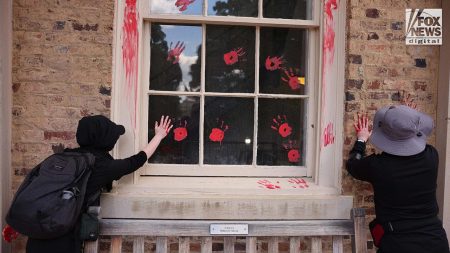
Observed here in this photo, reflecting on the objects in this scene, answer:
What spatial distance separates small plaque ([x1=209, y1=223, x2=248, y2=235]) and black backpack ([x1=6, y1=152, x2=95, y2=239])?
0.88m

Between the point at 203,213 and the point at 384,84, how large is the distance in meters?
1.66

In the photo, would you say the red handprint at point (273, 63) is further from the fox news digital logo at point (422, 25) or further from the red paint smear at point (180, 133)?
the fox news digital logo at point (422, 25)

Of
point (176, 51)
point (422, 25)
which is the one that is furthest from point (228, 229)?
point (422, 25)

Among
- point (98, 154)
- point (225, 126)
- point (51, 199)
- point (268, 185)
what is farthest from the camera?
point (225, 126)

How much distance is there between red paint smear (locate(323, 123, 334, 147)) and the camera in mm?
3572

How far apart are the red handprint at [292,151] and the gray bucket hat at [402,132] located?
0.82 meters

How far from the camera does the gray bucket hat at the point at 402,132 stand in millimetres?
2922

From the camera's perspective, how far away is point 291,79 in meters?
3.73

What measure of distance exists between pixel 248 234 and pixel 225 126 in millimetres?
915

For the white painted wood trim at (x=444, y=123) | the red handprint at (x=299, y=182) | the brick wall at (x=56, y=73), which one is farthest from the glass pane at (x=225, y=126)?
the white painted wood trim at (x=444, y=123)

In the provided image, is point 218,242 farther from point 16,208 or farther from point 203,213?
point 16,208

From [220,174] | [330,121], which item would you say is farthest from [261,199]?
[330,121]

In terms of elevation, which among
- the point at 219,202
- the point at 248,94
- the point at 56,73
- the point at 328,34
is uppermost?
the point at 328,34

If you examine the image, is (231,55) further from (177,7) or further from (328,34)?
(328,34)
